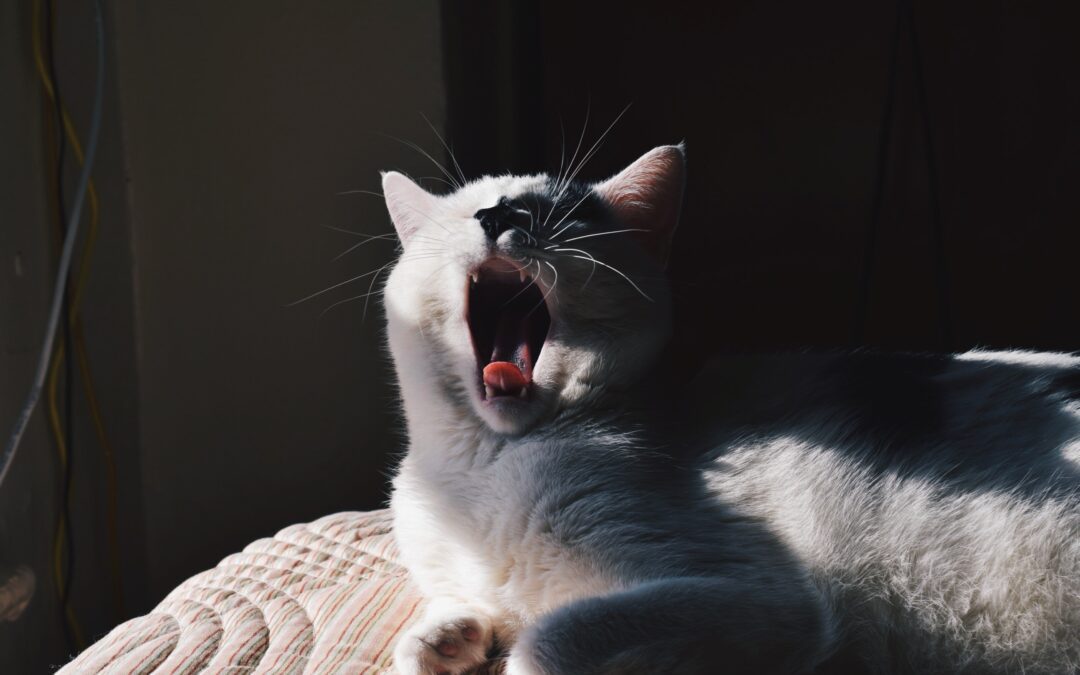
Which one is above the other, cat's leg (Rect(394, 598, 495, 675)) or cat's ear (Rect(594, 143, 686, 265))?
cat's ear (Rect(594, 143, 686, 265))

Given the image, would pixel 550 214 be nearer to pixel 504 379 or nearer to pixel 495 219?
pixel 495 219

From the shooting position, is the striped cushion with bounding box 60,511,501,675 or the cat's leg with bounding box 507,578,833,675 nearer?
the cat's leg with bounding box 507,578,833,675

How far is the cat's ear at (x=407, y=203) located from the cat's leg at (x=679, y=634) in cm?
47

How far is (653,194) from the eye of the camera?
90 centimetres

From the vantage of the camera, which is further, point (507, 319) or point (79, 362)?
point (79, 362)

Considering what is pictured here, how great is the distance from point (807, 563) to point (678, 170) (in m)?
0.41

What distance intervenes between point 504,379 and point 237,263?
0.91 metres

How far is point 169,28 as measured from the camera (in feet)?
4.86

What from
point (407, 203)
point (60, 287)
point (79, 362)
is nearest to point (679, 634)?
point (407, 203)

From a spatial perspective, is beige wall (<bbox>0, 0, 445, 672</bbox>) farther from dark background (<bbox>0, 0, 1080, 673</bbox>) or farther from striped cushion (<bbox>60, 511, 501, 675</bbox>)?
striped cushion (<bbox>60, 511, 501, 675</bbox>)

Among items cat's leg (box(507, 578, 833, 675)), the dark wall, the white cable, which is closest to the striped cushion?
cat's leg (box(507, 578, 833, 675))

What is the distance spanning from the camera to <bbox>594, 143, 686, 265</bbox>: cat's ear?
888 mm

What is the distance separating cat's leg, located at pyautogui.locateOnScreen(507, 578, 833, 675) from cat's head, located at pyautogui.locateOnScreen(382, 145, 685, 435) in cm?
22

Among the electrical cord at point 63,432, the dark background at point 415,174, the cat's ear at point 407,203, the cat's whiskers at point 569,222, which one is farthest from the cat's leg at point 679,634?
the electrical cord at point 63,432
